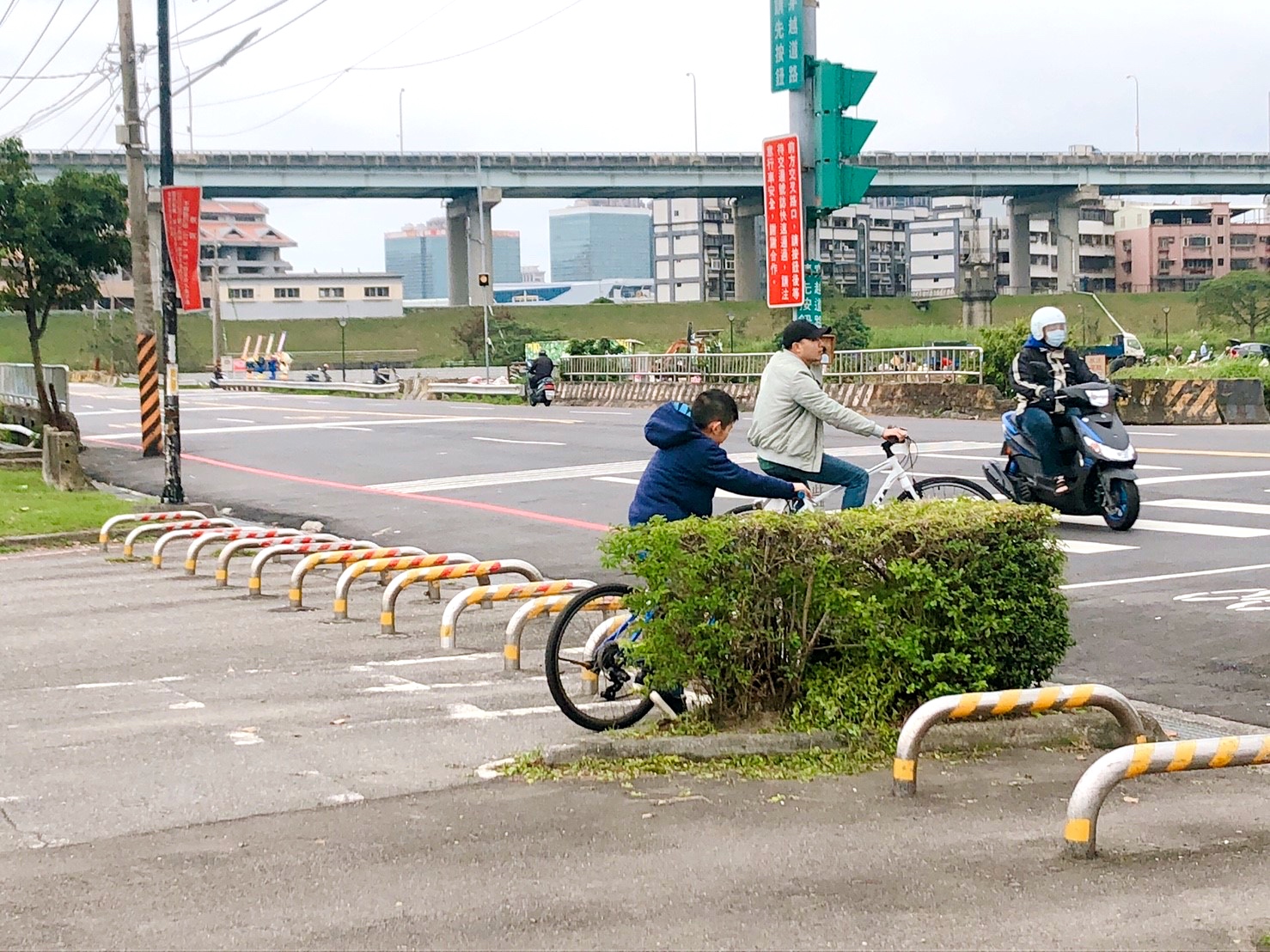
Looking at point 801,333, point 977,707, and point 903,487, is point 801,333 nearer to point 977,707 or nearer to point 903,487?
point 903,487

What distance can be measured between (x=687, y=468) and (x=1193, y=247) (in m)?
137

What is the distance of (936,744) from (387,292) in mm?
142341

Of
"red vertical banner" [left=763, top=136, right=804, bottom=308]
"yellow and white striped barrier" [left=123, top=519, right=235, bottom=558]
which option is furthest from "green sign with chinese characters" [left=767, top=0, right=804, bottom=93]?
"yellow and white striped barrier" [left=123, top=519, right=235, bottom=558]

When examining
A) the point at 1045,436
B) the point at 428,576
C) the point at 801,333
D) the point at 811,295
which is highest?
the point at 811,295

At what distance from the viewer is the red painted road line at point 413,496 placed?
54.3ft

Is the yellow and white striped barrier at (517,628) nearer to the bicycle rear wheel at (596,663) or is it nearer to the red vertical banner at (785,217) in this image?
the bicycle rear wheel at (596,663)

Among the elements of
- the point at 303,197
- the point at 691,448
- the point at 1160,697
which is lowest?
the point at 1160,697

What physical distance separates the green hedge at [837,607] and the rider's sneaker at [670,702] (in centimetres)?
23

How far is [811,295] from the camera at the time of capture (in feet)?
33.5

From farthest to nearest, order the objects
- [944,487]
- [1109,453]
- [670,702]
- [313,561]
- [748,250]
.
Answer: [748,250], [1109,453], [944,487], [313,561], [670,702]

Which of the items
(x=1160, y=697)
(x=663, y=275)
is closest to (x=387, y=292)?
(x=663, y=275)

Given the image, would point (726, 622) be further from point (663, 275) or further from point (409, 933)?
point (663, 275)

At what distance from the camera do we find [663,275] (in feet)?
501

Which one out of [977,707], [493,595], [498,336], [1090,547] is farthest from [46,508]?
[498,336]
